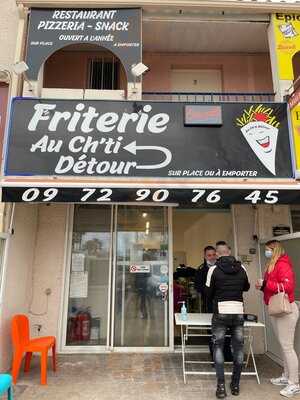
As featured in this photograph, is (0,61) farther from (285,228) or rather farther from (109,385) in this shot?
(285,228)

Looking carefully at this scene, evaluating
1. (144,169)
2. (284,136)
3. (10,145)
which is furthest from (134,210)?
(284,136)

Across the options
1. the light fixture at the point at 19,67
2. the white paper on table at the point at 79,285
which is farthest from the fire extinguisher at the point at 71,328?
the light fixture at the point at 19,67

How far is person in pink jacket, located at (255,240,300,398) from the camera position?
4988 millimetres

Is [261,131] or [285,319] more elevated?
[261,131]

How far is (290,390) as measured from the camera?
4906 millimetres

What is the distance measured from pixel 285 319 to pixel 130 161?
11.5ft

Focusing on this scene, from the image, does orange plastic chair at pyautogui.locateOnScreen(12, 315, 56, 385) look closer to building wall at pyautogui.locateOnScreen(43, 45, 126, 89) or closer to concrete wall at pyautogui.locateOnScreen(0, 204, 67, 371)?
concrete wall at pyautogui.locateOnScreen(0, 204, 67, 371)

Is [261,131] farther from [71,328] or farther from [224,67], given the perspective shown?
[71,328]

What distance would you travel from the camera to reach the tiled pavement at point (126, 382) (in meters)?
4.91

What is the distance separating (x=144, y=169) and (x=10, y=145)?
234 centimetres

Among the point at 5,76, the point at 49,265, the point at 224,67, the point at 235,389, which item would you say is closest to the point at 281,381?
the point at 235,389

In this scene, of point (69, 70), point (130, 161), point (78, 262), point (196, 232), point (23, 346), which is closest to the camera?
point (23, 346)

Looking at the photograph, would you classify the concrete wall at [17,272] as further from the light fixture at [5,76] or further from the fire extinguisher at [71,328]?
the light fixture at [5,76]

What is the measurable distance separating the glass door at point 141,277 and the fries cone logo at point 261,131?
254 centimetres
